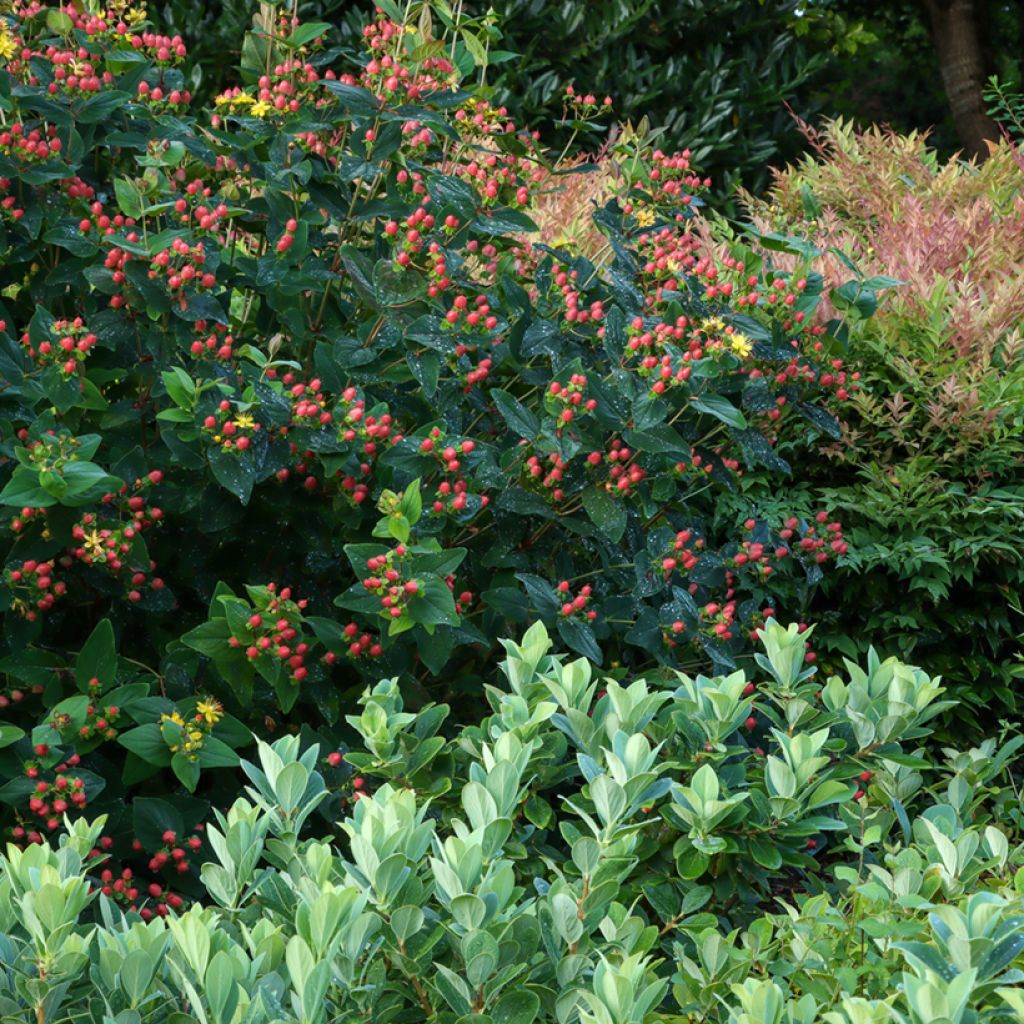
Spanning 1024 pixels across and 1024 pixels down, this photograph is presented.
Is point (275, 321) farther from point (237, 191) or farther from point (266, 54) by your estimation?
point (266, 54)

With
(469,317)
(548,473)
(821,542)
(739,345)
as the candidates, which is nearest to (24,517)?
(469,317)

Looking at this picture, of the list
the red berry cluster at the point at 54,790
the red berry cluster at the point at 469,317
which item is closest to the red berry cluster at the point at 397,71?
the red berry cluster at the point at 469,317

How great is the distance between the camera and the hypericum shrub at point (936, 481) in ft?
A: 12.5

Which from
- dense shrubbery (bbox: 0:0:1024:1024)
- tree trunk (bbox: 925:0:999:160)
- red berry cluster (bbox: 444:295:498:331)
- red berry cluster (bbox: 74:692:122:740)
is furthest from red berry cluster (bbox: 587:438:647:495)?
tree trunk (bbox: 925:0:999:160)

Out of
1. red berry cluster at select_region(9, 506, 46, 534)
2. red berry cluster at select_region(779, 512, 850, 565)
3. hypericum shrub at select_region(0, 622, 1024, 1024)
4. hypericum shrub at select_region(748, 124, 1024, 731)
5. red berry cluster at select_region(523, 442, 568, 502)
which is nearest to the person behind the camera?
hypericum shrub at select_region(0, 622, 1024, 1024)

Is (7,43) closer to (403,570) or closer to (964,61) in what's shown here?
(403,570)

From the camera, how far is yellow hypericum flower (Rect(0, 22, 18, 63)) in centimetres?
282

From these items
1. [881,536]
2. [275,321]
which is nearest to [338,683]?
[275,321]

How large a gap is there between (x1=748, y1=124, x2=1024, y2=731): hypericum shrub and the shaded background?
155 inches

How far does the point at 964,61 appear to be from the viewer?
32.7 ft

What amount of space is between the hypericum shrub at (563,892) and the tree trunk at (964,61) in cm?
845

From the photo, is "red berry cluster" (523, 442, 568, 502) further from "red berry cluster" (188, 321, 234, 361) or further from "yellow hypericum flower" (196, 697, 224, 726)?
"yellow hypericum flower" (196, 697, 224, 726)

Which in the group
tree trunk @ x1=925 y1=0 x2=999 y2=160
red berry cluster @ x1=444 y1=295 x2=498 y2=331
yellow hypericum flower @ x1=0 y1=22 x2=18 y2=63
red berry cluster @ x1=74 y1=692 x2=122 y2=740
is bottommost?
red berry cluster @ x1=74 y1=692 x2=122 y2=740

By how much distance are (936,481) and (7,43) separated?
2738 mm
